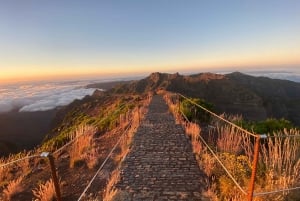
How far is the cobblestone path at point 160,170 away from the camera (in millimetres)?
6008

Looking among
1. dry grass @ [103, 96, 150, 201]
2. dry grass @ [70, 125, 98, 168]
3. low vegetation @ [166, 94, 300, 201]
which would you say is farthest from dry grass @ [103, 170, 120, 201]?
low vegetation @ [166, 94, 300, 201]

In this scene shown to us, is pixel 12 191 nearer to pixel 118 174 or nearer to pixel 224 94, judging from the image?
pixel 118 174

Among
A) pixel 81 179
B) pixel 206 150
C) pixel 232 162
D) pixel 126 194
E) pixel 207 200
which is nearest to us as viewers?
pixel 207 200

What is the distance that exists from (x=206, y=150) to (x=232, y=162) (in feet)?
6.36

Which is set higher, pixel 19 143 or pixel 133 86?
pixel 133 86

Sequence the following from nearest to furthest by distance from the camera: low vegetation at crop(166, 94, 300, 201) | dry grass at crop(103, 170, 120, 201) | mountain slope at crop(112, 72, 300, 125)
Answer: low vegetation at crop(166, 94, 300, 201)
dry grass at crop(103, 170, 120, 201)
mountain slope at crop(112, 72, 300, 125)

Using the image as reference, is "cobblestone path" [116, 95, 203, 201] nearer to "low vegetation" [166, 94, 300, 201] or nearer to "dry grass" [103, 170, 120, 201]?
"dry grass" [103, 170, 120, 201]

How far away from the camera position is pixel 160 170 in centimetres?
736

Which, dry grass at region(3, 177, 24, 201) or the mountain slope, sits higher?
dry grass at region(3, 177, 24, 201)

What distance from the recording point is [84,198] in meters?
6.00

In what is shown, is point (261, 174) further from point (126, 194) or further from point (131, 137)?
point (131, 137)

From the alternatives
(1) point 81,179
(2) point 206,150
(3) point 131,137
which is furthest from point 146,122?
(1) point 81,179

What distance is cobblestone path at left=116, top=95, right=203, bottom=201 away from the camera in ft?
19.7

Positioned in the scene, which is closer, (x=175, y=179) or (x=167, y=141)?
(x=175, y=179)
